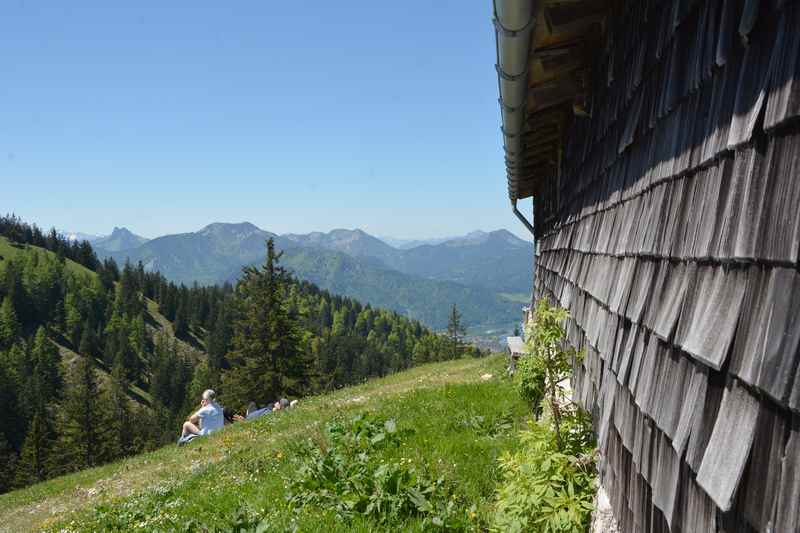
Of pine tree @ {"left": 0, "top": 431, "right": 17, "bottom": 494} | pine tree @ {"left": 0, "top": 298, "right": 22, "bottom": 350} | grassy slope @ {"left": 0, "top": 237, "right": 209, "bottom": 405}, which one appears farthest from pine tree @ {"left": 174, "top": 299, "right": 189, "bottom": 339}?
pine tree @ {"left": 0, "top": 431, "right": 17, "bottom": 494}

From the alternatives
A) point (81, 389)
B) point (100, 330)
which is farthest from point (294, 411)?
point (100, 330)

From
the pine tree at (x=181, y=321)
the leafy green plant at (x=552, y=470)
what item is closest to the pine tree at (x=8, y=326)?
the pine tree at (x=181, y=321)

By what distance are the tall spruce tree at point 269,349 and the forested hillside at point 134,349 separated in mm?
80

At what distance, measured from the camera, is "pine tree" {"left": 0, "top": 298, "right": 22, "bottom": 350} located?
10969cm

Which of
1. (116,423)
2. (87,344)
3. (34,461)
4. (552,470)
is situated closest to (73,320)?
(87,344)

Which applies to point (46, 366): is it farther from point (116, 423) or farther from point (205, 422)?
point (205, 422)

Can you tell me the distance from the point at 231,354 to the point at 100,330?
103926 millimetres

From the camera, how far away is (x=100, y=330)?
406ft

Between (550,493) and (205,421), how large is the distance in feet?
46.3

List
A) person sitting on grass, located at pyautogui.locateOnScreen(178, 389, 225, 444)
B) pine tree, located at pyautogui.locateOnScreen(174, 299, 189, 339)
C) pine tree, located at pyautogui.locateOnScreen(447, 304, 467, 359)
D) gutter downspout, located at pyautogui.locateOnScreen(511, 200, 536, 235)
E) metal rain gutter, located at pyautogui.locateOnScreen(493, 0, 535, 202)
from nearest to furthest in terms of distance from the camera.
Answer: metal rain gutter, located at pyautogui.locateOnScreen(493, 0, 535, 202) < gutter downspout, located at pyautogui.locateOnScreen(511, 200, 536, 235) < person sitting on grass, located at pyautogui.locateOnScreen(178, 389, 225, 444) < pine tree, located at pyautogui.locateOnScreen(447, 304, 467, 359) < pine tree, located at pyautogui.locateOnScreen(174, 299, 189, 339)

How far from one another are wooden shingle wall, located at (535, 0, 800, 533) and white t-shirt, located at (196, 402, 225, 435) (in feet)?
46.8

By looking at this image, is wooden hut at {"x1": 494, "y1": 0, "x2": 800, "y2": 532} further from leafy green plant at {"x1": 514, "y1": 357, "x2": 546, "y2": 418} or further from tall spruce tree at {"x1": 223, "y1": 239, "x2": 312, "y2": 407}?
tall spruce tree at {"x1": 223, "y1": 239, "x2": 312, "y2": 407}

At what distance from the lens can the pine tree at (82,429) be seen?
57019 mm

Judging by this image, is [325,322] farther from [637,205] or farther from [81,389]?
[637,205]
